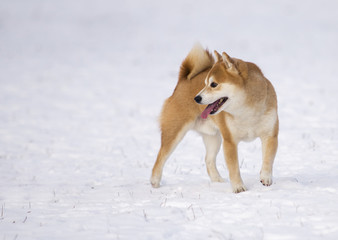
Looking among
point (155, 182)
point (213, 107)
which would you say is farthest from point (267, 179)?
point (155, 182)

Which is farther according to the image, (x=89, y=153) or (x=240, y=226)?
(x=89, y=153)

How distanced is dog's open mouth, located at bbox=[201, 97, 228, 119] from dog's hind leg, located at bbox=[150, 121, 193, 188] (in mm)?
709

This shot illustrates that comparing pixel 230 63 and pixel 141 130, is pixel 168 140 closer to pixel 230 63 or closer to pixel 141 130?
pixel 230 63

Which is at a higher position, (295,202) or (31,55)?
(295,202)

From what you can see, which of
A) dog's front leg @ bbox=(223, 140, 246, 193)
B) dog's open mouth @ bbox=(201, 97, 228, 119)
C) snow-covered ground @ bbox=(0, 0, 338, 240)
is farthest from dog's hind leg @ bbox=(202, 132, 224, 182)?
dog's open mouth @ bbox=(201, 97, 228, 119)

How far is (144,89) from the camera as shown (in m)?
13.1

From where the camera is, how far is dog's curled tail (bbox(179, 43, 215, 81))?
17.8 ft

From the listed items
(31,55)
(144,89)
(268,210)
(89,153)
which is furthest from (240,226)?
(31,55)

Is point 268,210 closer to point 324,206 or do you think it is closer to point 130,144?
point 324,206

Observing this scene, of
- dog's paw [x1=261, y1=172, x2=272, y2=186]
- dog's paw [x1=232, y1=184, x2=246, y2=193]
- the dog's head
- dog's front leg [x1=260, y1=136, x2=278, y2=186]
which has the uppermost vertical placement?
the dog's head

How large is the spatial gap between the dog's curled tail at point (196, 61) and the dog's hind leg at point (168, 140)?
599 millimetres

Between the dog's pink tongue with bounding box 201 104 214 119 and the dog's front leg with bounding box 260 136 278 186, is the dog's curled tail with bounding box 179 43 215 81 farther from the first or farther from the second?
the dog's front leg with bounding box 260 136 278 186

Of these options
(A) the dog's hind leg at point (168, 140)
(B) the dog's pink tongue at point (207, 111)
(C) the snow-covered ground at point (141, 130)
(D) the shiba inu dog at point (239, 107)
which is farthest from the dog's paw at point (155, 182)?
(B) the dog's pink tongue at point (207, 111)

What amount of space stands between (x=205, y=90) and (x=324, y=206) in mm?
1575
